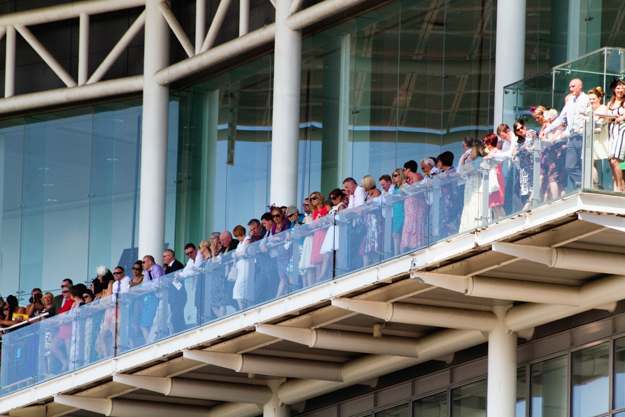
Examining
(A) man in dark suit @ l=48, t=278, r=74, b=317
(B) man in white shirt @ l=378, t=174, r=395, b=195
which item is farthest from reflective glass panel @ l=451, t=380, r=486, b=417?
(A) man in dark suit @ l=48, t=278, r=74, b=317

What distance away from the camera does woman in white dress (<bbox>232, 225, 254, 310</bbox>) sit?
21.1 m

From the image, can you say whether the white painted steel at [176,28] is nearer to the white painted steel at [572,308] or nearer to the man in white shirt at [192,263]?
the man in white shirt at [192,263]

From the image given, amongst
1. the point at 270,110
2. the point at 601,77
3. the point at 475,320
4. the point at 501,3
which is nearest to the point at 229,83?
the point at 270,110

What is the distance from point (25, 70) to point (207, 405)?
12.9 meters

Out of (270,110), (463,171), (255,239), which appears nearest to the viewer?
(463,171)

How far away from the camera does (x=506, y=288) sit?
19.2 m

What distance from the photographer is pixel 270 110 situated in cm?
3073

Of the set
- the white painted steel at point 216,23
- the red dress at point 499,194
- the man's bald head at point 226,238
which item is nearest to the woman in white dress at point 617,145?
the red dress at point 499,194

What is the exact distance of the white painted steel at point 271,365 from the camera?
894 inches

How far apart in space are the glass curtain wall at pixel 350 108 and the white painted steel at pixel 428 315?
5.33 metres

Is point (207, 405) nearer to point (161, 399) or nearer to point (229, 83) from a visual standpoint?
point (161, 399)

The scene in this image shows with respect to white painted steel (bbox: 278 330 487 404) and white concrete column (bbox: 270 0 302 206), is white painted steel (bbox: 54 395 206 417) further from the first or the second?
white concrete column (bbox: 270 0 302 206)

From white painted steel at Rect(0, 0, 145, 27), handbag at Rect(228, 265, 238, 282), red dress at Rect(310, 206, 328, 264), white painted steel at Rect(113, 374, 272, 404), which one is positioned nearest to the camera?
red dress at Rect(310, 206, 328, 264)

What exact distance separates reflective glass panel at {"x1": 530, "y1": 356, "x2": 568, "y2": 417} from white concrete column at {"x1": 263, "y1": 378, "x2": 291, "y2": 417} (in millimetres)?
5610
